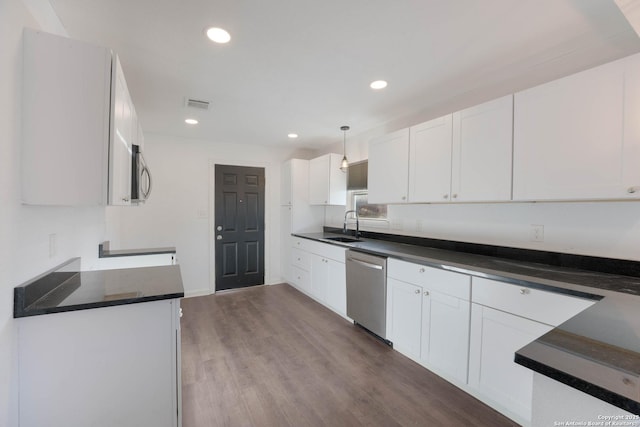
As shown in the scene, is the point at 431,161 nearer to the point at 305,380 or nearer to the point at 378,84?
the point at 378,84

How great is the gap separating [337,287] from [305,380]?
130cm

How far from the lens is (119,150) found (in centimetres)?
138

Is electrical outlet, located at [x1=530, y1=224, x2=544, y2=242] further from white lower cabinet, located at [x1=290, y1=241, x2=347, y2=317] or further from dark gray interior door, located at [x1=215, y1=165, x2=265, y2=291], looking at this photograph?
dark gray interior door, located at [x1=215, y1=165, x2=265, y2=291]

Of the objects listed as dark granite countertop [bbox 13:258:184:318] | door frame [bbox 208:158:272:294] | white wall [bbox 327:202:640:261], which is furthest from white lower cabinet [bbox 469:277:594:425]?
door frame [bbox 208:158:272:294]

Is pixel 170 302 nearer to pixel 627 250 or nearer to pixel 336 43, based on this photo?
pixel 336 43

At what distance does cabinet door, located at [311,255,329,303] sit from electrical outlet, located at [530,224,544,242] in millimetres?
2151

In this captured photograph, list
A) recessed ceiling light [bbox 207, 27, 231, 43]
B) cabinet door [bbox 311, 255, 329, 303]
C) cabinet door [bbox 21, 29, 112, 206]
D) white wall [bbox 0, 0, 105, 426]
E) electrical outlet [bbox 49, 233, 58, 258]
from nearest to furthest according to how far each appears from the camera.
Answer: white wall [bbox 0, 0, 105, 426] < cabinet door [bbox 21, 29, 112, 206] < electrical outlet [bbox 49, 233, 58, 258] < recessed ceiling light [bbox 207, 27, 231, 43] < cabinet door [bbox 311, 255, 329, 303]

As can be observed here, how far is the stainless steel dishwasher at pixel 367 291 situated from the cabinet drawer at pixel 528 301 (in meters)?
0.90

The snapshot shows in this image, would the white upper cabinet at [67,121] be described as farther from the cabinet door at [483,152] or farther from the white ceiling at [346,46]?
the cabinet door at [483,152]

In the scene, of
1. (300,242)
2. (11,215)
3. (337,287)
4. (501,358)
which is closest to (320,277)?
(337,287)

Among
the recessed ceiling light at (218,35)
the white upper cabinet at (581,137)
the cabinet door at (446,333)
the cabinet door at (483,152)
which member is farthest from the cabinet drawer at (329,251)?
the recessed ceiling light at (218,35)

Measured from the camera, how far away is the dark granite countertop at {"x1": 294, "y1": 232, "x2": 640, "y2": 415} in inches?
22.6

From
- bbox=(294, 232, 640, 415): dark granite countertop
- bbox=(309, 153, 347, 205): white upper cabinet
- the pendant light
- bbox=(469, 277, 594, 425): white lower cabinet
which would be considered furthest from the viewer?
bbox=(309, 153, 347, 205): white upper cabinet

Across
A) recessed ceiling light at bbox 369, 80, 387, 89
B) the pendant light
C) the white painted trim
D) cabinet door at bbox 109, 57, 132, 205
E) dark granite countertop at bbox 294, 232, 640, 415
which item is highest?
recessed ceiling light at bbox 369, 80, 387, 89
